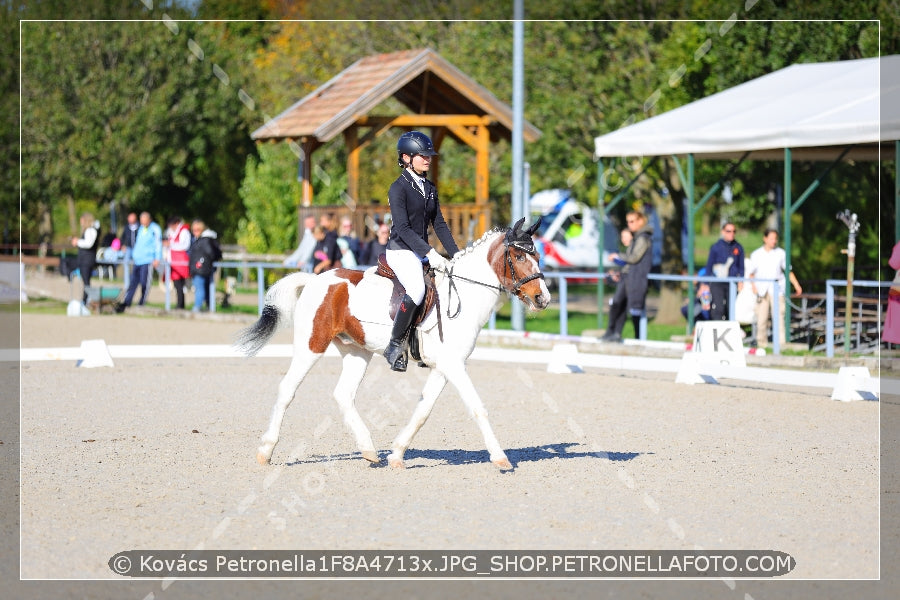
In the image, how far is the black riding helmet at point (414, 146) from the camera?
33.8ft

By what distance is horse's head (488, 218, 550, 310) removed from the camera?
33.7 ft

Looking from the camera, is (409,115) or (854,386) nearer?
(854,386)

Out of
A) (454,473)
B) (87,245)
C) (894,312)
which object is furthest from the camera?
(87,245)

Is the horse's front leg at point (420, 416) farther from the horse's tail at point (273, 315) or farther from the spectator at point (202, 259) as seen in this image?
the spectator at point (202, 259)

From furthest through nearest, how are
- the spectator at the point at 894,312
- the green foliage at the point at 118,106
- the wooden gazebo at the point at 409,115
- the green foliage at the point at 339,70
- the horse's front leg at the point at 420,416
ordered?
the green foliage at the point at 118,106 → the wooden gazebo at the point at 409,115 → the green foliage at the point at 339,70 → the spectator at the point at 894,312 → the horse's front leg at the point at 420,416

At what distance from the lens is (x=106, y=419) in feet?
42.5

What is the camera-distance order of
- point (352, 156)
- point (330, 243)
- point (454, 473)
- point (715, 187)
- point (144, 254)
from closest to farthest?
point (454, 473) < point (715, 187) < point (330, 243) < point (144, 254) < point (352, 156)

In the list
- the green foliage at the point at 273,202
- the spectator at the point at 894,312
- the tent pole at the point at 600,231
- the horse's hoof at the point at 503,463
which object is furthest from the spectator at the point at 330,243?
the green foliage at the point at 273,202

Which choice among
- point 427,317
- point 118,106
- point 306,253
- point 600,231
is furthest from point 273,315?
point 118,106

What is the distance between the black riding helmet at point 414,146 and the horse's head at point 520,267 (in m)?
0.86

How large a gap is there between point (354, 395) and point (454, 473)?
1.13 meters

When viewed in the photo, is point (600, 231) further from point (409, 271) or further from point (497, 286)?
point (409, 271)

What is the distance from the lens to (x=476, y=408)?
32.5 ft

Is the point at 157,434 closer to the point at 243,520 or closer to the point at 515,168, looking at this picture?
the point at 243,520
